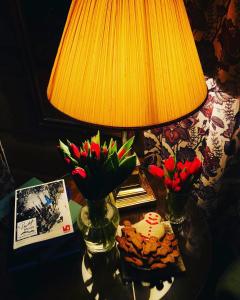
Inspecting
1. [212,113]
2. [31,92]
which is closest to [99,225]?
[212,113]

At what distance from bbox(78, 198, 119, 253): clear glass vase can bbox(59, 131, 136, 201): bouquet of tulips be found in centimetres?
10

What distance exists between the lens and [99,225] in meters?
0.90

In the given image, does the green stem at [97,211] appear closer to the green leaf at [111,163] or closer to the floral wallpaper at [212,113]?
the green leaf at [111,163]

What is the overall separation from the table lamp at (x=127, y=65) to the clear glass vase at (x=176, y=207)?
0.38 m

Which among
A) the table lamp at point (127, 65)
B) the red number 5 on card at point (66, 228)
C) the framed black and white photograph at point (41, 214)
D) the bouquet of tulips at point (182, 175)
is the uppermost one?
the table lamp at point (127, 65)

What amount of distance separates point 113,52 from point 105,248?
2.05 feet

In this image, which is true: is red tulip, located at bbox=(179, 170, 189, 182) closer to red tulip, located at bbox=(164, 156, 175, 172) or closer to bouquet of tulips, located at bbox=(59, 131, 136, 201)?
red tulip, located at bbox=(164, 156, 175, 172)

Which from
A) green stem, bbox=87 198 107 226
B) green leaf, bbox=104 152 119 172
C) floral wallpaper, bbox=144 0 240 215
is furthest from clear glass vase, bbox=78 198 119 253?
floral wallpaper, bbox=144 0 240 215

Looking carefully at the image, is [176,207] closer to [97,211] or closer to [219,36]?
[97,211]

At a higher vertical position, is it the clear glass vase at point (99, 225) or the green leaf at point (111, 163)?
the green leaf at point (111, 163)

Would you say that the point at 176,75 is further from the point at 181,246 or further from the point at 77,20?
the point at 181,246

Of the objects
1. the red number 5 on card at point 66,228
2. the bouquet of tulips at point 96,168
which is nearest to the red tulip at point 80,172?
the bouquet of tulips at point 96,168

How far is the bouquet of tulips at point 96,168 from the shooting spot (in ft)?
2.47

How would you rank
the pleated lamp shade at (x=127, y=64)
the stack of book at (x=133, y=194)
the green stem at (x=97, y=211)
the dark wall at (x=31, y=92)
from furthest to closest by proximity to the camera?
the dark wall at (x=31, y=92), the stack of book at (x=133, y=194), the green stem at (x=97, y=211), the pleated lamp shade at (x=127, y=64)
